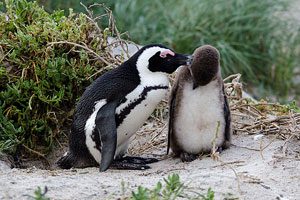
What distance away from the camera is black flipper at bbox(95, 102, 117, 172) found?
4.19 m

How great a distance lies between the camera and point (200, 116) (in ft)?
14.6

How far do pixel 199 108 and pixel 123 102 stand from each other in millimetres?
399

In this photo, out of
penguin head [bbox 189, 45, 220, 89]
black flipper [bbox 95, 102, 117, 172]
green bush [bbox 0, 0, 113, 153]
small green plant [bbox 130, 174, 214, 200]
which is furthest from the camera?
green bush [bbox 0, 0, 113, 153]

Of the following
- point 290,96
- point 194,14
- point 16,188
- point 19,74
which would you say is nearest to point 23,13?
point 19,74

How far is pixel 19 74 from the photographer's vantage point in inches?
200

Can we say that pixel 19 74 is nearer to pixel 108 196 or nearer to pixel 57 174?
pixel 57 174

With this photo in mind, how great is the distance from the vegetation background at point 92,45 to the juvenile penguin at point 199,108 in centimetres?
80

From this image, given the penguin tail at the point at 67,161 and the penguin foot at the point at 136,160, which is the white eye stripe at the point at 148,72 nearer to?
the penguin foot at the point at 136,160

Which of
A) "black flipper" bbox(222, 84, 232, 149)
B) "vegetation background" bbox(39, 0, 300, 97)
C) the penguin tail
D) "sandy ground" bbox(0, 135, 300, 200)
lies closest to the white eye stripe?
"black flipper" bbox(222, 84, 232, 149)

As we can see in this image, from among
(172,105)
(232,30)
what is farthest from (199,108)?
(232,30)

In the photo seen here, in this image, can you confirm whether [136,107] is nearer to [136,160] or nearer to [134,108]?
[134,108]

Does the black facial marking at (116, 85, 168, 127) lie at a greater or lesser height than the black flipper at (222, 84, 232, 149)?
greater

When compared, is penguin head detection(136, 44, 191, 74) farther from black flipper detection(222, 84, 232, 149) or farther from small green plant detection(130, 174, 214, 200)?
small green plant detection(130, 174, 214, 200)

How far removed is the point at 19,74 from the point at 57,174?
118 centimetres
